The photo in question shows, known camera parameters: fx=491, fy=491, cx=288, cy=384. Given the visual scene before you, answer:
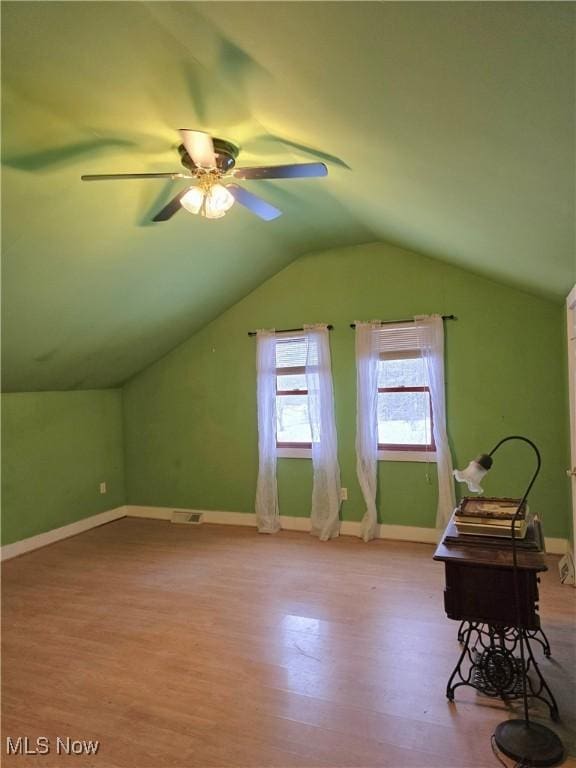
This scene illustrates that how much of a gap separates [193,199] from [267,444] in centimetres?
303

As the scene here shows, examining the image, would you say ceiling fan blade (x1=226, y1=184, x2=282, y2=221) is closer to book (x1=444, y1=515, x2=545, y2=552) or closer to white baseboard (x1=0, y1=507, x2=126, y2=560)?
book (x1=444, y1=515, x2=545, y2=552)

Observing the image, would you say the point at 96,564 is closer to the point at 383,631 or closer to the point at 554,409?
the point at 383,631

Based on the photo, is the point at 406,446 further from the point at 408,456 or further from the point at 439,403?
the point at 439,403

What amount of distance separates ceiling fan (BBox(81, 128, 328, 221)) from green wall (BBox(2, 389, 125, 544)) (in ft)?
10.1

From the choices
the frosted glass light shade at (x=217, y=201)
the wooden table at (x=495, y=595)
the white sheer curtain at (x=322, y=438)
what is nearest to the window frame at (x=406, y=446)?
the white sheer curtain at (x=322, y=438)

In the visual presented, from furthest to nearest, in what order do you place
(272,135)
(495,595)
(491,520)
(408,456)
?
1. (408,456)
2. (272,135)
3. (491,520)
4. (495,595)

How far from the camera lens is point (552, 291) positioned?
354 cm

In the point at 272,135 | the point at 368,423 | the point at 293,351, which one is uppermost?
the point at 272,135

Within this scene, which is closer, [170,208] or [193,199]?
[193,199]

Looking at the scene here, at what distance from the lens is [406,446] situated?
468 centimetres

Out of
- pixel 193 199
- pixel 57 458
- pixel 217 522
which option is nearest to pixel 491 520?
pixel 193 199

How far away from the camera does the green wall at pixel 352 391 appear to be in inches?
167

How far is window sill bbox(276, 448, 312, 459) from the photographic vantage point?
5.07 m

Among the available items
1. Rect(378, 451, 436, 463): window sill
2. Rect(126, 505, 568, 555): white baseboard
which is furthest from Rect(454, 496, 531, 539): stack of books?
Rect(126, 505, 568, 555): white baseboard
